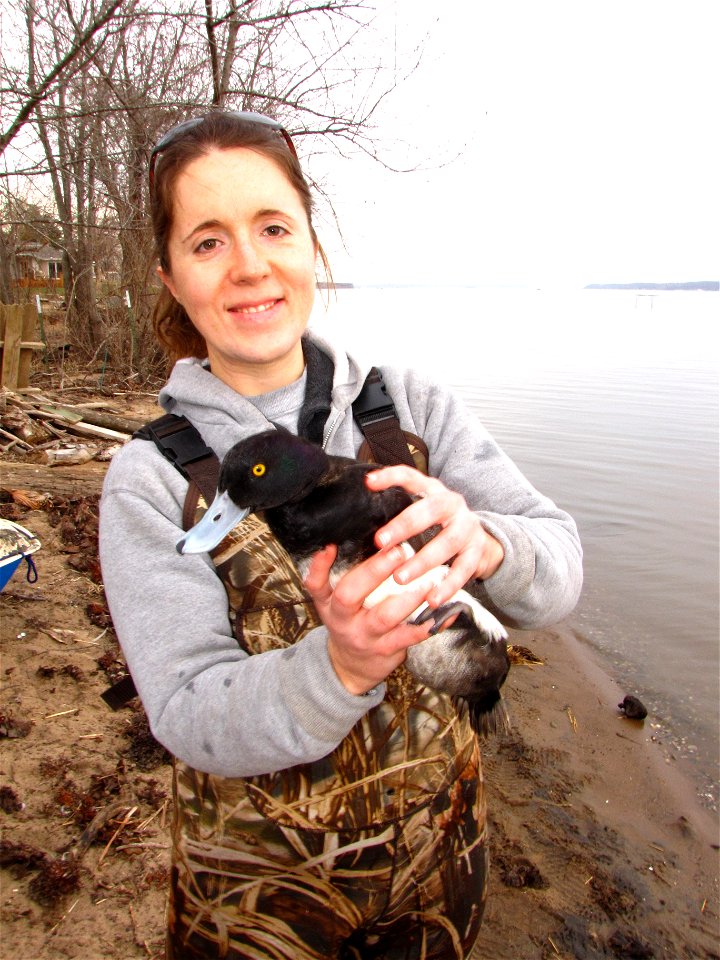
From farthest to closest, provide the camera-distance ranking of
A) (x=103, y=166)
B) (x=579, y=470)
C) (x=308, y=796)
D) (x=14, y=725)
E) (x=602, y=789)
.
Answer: (x=579, y=470), (x=103, y=166), (x=602, y=789), (x=14, y=725), (x=308, y=796)

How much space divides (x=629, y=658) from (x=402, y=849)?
181 inches

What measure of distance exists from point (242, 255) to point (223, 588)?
936mm

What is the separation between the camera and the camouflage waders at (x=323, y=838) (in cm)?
166

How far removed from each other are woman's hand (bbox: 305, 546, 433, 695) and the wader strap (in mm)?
597

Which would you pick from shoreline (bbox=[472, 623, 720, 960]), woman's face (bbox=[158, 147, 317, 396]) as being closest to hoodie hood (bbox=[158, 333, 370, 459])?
woman's face (bbox=[158, 147, 317, 396])

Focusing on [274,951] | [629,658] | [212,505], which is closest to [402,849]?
[274,951]

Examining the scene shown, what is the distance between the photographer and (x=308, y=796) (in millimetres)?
1671

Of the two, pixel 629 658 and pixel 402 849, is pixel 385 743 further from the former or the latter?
pixel 629 658

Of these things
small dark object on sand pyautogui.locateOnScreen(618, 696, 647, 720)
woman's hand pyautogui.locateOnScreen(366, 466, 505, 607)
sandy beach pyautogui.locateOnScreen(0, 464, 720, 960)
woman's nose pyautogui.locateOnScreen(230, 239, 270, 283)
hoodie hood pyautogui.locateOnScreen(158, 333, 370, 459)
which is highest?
woman's nose pyautogui.locateOnScreen(230, 239, 270, 283)

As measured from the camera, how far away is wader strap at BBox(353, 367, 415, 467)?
1.98m

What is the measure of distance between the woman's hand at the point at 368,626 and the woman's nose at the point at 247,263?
37.1 inches

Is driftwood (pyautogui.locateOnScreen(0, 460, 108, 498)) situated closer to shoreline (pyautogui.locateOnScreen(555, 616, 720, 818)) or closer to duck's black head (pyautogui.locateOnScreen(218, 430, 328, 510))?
shoreline (pyautogui.locateOnScreen(555, 616, 720, 818))

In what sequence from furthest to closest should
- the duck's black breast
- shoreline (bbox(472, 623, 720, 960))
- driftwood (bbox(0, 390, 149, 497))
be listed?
1. driftwood (bbox(0, 390, 149, 497))
2. shoreline (bbox(472, 623, 720, 960))
3. the duck's black breast

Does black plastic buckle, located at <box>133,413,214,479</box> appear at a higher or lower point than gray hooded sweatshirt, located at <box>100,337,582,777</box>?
higher
